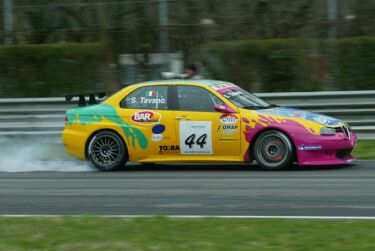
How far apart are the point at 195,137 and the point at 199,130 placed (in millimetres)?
125

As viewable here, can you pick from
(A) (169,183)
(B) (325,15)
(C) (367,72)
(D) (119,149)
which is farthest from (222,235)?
(B) (325,15)

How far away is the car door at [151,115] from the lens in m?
11.7

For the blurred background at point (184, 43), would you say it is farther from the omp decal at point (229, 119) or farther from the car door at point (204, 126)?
the omp decal at point (229, 119)

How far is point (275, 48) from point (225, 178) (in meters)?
5.90

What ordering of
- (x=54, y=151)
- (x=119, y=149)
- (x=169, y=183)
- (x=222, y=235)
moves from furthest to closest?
(x=54, y=151)
(x=119, y=149)
(x=169, y=183)
(x=222, y=235)

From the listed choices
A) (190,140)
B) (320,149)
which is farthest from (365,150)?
(190,140)

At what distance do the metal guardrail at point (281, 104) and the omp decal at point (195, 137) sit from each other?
359 centimetres

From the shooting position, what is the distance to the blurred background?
51.9 feet

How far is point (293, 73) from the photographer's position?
1591 centimetres

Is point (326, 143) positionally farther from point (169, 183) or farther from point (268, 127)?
point (169, 183)

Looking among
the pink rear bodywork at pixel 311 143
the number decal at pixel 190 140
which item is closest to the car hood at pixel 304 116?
the pink rear bodywork at pixel 311 143

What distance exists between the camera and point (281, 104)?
48.7 ft

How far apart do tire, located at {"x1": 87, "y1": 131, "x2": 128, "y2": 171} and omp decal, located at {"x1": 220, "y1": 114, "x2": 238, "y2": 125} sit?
5.60 ft

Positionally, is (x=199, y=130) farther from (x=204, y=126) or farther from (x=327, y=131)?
(x=327, y=131)
